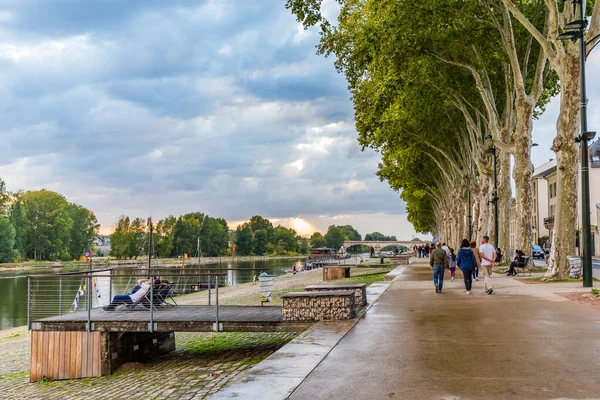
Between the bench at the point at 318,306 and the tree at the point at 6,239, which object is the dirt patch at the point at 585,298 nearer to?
the bench at the point at 318,306

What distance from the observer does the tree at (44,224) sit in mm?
125688

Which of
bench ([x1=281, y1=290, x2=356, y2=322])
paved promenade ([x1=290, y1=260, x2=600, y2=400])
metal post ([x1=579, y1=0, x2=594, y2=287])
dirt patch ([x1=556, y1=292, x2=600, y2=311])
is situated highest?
metal post ([x1=579, y1=0, x2=594, y2=287])

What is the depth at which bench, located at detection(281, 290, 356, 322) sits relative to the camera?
1205cm

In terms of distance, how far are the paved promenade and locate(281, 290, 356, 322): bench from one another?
487mm

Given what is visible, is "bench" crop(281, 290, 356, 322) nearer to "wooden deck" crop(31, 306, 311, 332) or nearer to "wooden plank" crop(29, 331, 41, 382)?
"wooden deck" crop(31, 306, 311, 332)

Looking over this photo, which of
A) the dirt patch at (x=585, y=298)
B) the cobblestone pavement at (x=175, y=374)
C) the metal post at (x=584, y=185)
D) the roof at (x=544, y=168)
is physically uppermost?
the roof at (x=544, y=168)

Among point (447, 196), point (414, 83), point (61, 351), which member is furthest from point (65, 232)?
point (61, 351)

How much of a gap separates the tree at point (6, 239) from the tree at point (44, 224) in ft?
56.1

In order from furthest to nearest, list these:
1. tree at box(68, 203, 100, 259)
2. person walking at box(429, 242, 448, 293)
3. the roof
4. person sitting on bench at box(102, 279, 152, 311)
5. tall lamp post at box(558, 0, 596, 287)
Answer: tree at box(68, 203, 100, 259), the roof, tall lamp post at box(558, 0, 596, 287), person walking at box(429, 242, 448, 293), person sitting on bench at box(102, 279, 152, 311)

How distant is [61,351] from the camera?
1369 centimetres

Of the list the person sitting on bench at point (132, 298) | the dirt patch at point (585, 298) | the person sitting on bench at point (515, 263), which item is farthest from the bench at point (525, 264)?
the person sitting on bench at point (132, 298)

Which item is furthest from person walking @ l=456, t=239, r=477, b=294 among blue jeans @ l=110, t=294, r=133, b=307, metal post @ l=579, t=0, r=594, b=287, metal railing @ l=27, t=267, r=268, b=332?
blue jeans @ l=110, t=294, r=133, b=307

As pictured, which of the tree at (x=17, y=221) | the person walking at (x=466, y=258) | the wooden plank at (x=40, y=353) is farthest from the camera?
the tree at (x=17, y=221)

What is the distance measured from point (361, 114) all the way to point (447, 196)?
934 inches
